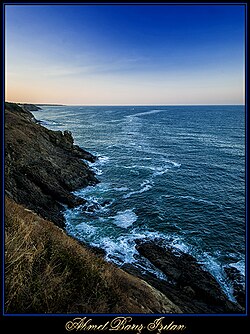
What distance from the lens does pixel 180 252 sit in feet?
67.7

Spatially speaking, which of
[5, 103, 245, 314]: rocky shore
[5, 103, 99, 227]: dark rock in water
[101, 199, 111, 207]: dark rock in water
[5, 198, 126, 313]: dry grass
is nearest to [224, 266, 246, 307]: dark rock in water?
[5, 103, 245, 314]: rocky shore

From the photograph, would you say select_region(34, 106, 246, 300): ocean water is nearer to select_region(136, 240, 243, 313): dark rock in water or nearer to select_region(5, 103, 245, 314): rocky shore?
select_region(136, 240, 243, 313): dark rock in water

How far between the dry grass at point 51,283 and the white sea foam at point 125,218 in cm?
1706

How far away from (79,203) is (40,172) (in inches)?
263

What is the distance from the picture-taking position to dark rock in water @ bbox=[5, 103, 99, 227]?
25.5m

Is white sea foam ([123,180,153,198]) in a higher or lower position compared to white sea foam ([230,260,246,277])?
higher

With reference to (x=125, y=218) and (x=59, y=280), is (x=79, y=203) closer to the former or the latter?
(x=125, y=218)

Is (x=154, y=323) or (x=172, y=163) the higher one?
(x=172, y=163)

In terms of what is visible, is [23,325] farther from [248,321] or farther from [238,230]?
[238,230]

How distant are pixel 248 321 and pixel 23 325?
4933 millimetres

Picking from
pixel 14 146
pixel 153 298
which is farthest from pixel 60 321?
pixel 14 146

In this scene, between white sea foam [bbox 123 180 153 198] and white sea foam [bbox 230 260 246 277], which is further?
white sea foam [bbox 123 180 153 198]

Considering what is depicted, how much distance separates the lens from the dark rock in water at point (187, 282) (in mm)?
15768

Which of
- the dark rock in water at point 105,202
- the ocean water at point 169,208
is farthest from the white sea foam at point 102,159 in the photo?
the dark rock in water at point 105,202
